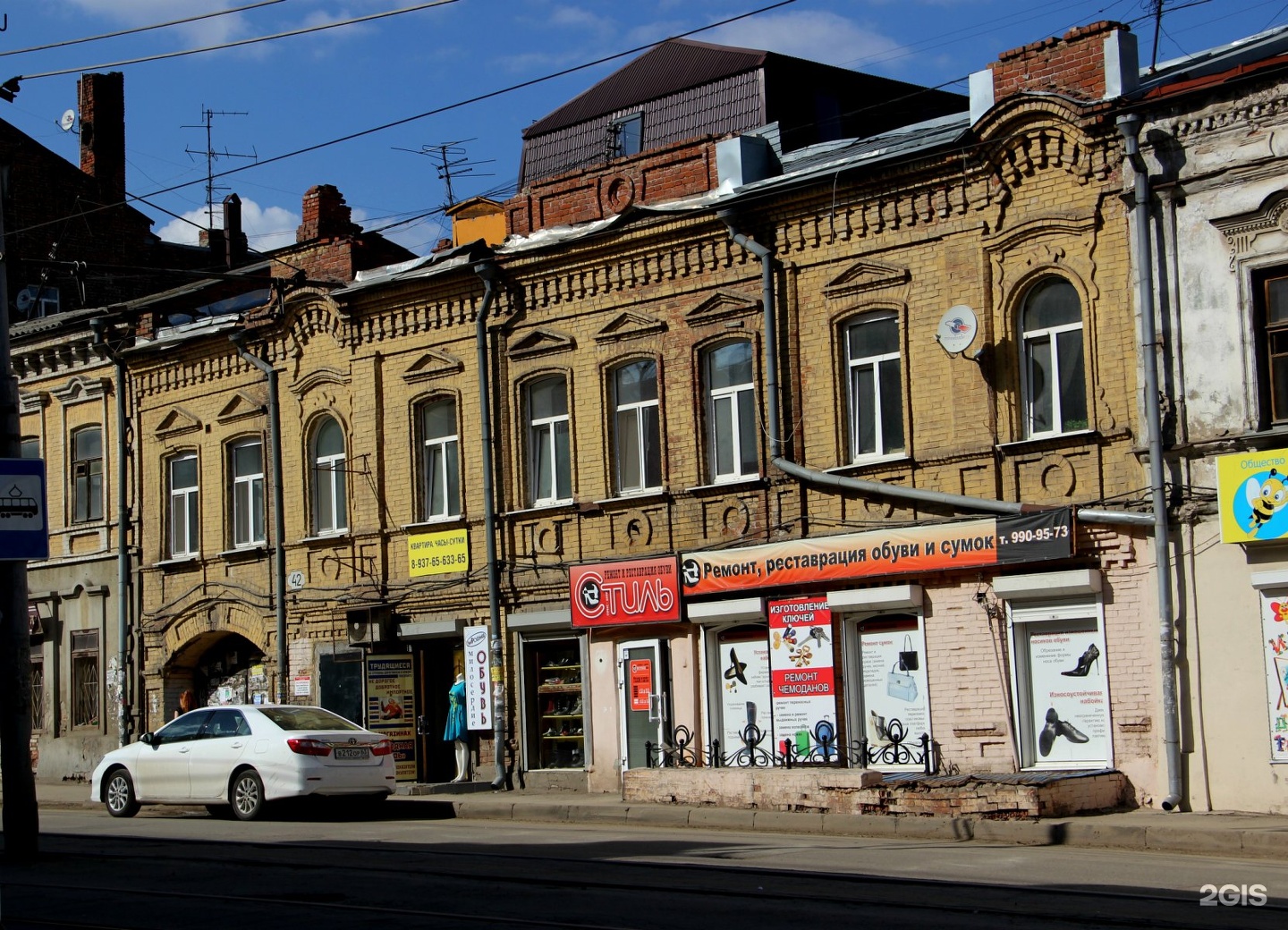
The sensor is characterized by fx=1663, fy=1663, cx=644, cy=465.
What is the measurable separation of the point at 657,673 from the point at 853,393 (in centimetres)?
472

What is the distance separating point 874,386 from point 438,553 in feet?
25.5

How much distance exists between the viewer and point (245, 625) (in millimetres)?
28188

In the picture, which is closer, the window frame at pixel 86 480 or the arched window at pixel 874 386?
the arched window at pixel 874 386

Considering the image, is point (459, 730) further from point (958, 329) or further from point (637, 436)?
point (958, 329)

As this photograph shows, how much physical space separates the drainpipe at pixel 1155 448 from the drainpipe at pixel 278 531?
14796 millimetres

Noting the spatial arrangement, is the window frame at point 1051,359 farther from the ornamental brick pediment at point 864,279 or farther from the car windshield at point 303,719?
the car windshield at point 303,719

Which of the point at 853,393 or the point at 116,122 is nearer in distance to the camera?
the point at 853,393

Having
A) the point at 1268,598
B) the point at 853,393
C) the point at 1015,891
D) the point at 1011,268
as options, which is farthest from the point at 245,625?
the point at 1015,891

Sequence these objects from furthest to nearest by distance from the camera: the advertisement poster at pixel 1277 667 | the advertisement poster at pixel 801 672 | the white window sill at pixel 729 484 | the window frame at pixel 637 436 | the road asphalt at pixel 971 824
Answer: the window frame at pixel 637 436 < the white window sill at pixel 729 484 < the advertisement poster at pixel 801 672 < the advertisement poster at pixel 1277 667 < the road asphalt at pixel 971 824

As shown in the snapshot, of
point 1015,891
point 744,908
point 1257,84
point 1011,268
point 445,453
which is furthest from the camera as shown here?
point 445,453

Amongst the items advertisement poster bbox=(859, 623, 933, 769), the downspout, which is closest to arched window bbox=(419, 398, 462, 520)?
the downspout

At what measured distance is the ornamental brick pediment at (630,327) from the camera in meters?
22.9

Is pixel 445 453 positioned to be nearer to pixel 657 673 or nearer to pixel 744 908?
pixel 657 673

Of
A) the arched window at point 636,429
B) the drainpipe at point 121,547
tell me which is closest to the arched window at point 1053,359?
the arched window at point 636,429
